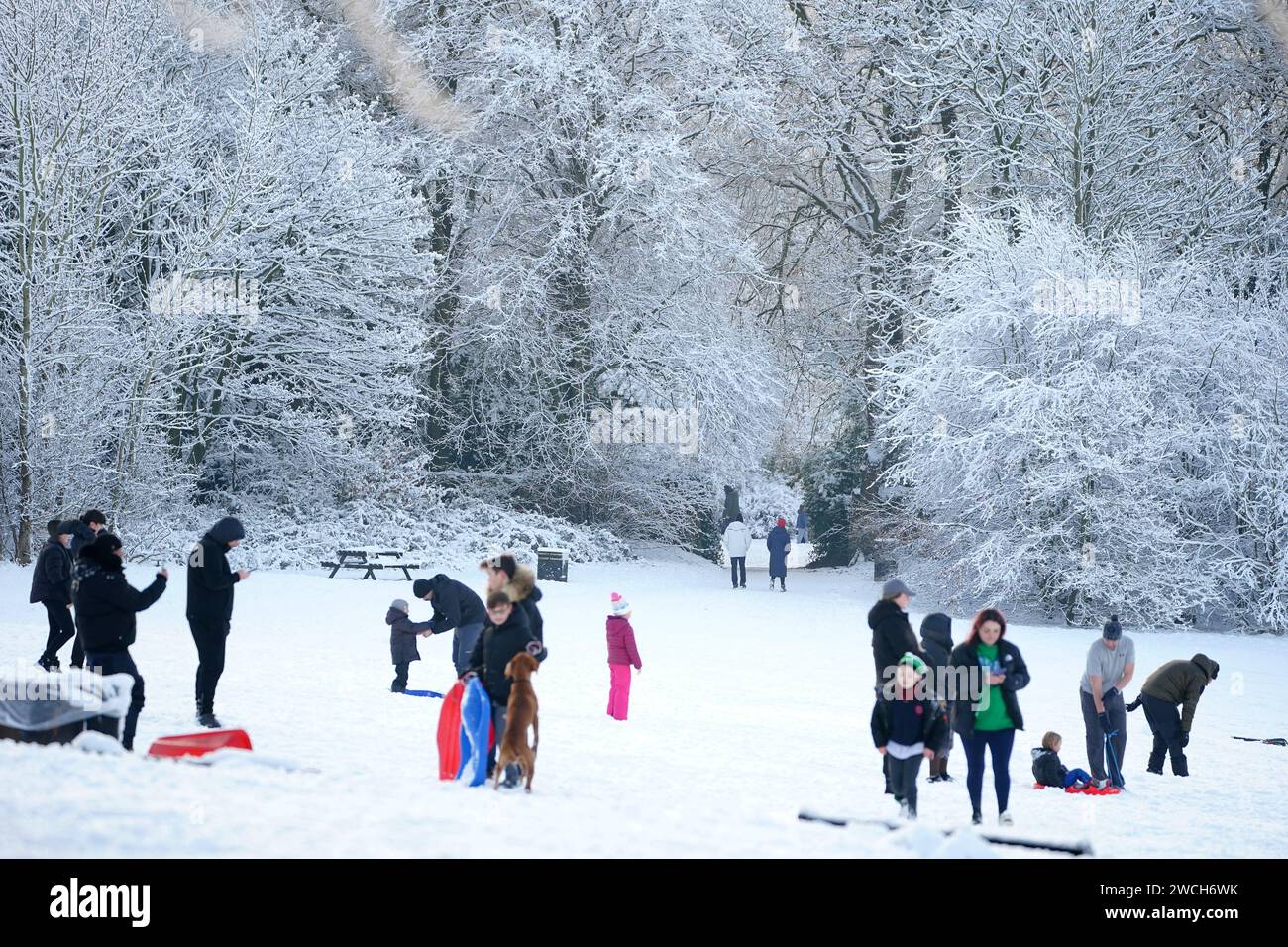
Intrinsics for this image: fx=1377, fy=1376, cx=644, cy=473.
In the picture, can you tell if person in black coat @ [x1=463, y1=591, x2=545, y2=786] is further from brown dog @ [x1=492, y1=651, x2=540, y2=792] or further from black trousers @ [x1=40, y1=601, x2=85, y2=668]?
black trousers @ [x1=40, y1=601, x2=85, y2=668]

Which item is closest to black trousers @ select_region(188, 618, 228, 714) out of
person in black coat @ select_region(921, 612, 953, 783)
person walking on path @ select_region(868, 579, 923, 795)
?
person walking on path @ select_region(868, 579, 923, 795)

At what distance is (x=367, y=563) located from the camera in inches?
1036

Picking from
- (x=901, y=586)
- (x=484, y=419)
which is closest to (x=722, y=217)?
(x=484, y=419)

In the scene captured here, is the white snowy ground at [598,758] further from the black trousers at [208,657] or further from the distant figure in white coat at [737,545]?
the distant figure in white coat at [737,545]

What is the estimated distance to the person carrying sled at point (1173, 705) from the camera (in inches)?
508

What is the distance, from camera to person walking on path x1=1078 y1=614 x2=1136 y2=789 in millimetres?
11891

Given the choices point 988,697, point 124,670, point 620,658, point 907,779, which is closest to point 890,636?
point 988,697

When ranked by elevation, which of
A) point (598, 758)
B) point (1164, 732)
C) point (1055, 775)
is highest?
point (598, 758)

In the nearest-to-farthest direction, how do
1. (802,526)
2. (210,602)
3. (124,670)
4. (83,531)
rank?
(124,670)
(210,602)
(83,531)
(802,526)

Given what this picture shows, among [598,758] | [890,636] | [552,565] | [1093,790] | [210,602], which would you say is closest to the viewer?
[890,636]

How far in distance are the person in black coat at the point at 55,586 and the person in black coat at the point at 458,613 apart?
3.28 meters

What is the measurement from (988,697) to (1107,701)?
10.8ft

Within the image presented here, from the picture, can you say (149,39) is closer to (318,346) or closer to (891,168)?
(318,346)

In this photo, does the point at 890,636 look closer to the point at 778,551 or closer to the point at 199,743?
the point at 199,743
